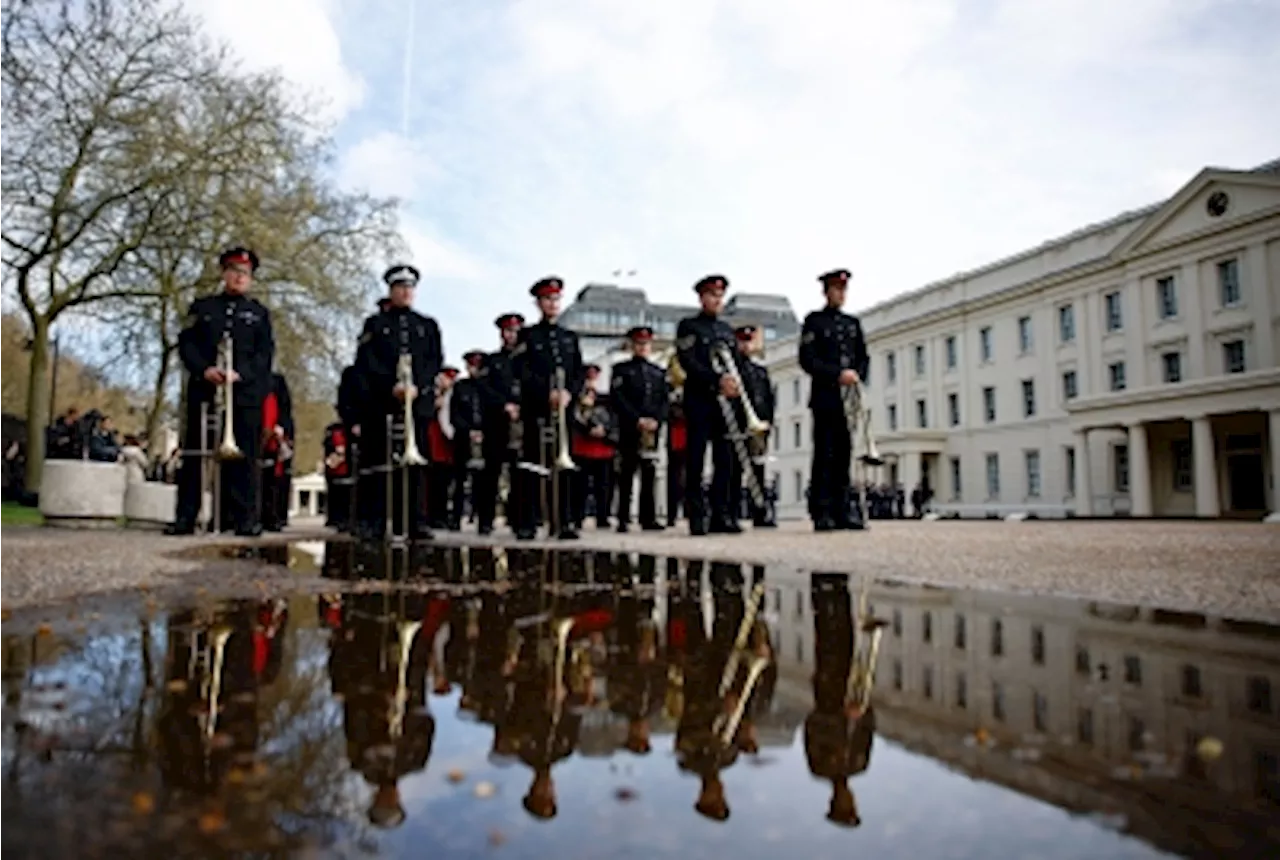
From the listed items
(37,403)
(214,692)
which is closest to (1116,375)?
(37,403)

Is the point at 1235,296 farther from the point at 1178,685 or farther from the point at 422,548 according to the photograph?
the point at 1178,685

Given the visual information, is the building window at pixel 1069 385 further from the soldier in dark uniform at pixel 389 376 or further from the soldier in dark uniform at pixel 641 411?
the soldier in dark uniform at pixel 389 376

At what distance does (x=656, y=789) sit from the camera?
1.59 meters

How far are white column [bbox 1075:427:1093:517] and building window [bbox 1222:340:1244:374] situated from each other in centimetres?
639

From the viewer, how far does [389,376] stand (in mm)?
9984

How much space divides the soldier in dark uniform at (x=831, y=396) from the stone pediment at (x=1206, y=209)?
127 feet

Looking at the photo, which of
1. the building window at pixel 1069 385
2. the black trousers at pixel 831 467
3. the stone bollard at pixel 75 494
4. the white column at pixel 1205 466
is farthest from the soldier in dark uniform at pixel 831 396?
the building window at pixel 1069 385

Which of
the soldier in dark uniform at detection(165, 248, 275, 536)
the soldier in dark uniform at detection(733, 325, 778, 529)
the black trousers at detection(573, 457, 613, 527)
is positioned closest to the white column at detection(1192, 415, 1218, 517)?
the black trousers at detection(573, 457, 613, 527)

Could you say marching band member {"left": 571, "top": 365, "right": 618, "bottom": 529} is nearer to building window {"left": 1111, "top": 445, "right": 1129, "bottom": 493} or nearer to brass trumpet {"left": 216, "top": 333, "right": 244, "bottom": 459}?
brass trumpet {"left": 216, "top": 333, "right": 244, "bottom": 459}

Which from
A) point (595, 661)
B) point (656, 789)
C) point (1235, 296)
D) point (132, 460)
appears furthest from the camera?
point (1235, 296)

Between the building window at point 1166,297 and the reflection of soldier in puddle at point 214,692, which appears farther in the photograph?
the building window at point 1166,297

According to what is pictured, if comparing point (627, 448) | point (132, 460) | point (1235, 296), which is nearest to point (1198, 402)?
point (1235, 296)

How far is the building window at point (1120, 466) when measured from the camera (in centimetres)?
4659

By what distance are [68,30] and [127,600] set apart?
1338 centimetres
